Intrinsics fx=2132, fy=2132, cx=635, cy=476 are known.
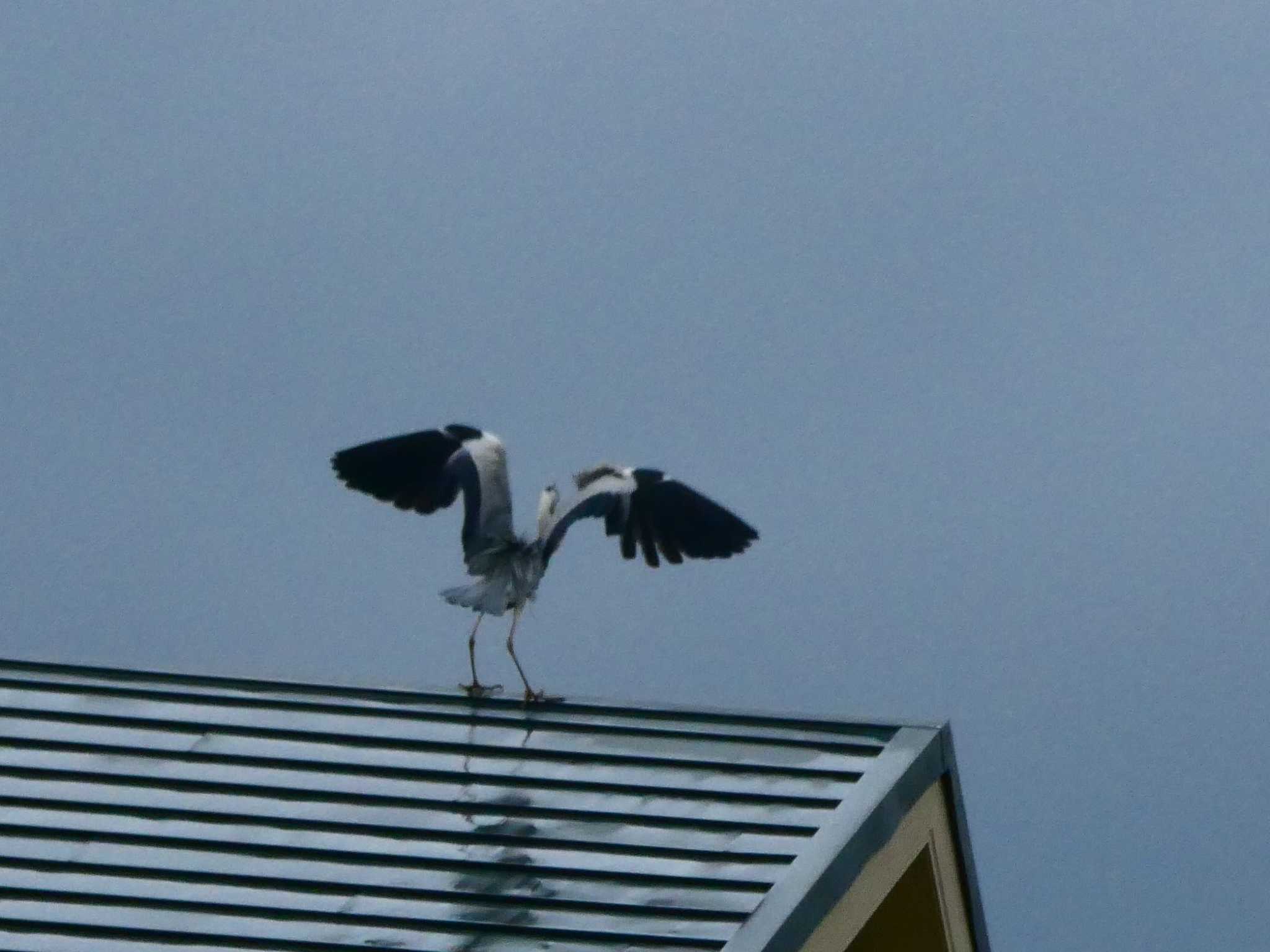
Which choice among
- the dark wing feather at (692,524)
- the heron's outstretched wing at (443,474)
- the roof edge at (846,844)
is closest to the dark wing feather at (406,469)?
the heron's outstretched wing at (443,474)

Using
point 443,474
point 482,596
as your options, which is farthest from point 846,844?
point 443,474

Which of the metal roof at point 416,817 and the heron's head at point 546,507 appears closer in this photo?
the metal roof at point 416,817

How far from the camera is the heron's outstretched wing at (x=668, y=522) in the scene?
9406 millimetres

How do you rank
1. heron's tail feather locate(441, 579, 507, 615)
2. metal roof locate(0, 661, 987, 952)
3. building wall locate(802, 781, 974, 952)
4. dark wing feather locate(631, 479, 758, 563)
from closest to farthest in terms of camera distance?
metal roof locate(0, 661, 987, 952)
building wall locate(802, 781, 974, 952)
heron's tail feather locate(441, 579, 507, 615)
dark wing feather locate(631, 479, 758, 563)

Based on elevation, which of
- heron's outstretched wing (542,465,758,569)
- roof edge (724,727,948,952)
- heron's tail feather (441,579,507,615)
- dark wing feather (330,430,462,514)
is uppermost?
dark wing feather (330,430,462,514)

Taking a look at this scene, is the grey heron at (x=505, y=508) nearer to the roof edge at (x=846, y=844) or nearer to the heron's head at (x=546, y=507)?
the heron's head at (x=546, y=507)

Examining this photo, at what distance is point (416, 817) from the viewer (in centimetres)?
749

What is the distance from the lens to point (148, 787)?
7766 millimetres

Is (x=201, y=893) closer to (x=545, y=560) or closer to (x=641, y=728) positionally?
(x=641, y=728)

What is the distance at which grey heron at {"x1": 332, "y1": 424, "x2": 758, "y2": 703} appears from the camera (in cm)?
920

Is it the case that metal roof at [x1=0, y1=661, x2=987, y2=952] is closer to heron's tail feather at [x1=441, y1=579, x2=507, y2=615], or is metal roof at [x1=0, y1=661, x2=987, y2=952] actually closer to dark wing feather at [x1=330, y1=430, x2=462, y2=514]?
heron's tail feather at [x1=441, y1=579, x2=507, y2=615]

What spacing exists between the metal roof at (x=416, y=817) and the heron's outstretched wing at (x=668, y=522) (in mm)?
1138

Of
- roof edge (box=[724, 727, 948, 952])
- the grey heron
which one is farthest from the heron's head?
roof edge (box=[724, 727, 948, 952])

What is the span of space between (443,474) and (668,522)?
3.42ft
